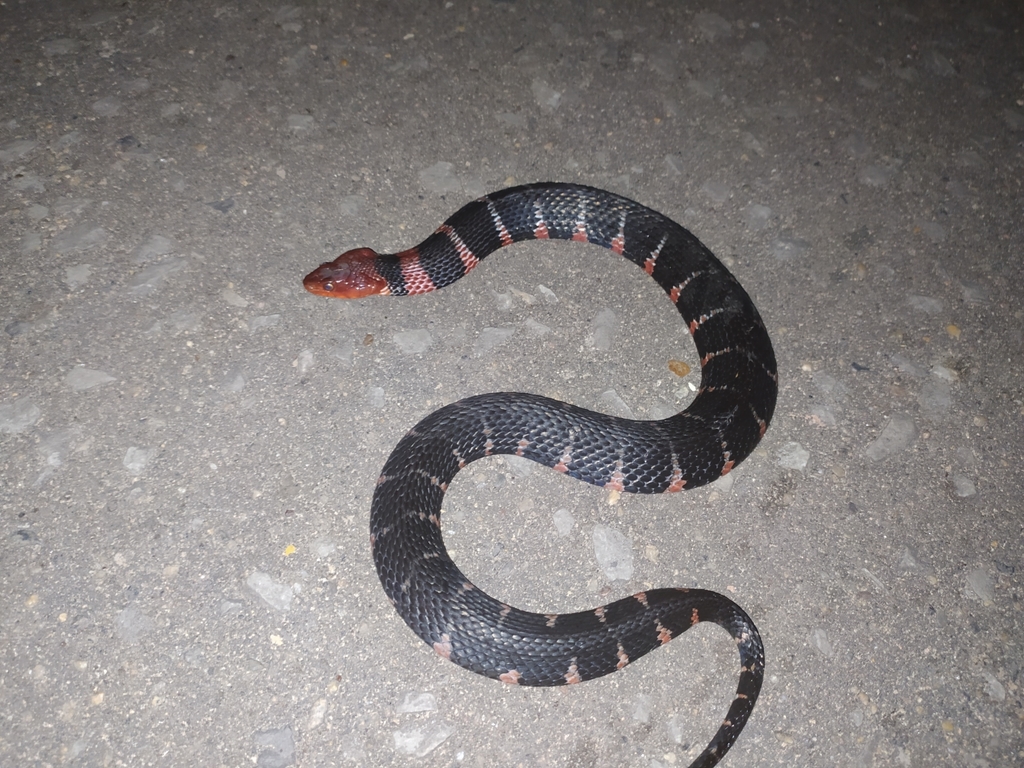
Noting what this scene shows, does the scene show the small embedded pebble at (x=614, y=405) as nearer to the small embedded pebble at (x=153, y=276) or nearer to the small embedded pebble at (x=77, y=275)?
the small embedded pebble at (x=153, y=276)

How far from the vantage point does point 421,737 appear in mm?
3203

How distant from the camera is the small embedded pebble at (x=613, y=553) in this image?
3658 millimetres

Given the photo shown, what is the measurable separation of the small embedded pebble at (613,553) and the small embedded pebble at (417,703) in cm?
99

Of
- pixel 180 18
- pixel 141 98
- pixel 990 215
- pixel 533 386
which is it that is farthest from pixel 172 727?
pixel 990 215

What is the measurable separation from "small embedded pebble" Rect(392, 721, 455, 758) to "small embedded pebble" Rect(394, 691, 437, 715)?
0.19 ft

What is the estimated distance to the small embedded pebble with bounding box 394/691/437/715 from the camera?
10.7ft

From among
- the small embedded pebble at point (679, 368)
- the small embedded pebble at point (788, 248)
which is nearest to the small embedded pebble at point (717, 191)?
the small embedded pebble at point (788, 248)

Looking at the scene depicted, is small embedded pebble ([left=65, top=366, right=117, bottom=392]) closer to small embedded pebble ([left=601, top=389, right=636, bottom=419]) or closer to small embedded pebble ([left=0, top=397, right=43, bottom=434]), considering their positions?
small embedded pebble ([left=0, top=397, right=43, bottom=434])

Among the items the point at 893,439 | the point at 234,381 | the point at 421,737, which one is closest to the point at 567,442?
the point at 421,737

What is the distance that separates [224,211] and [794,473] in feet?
11.9

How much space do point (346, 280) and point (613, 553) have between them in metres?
2.08

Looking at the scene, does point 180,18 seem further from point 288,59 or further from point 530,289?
point 530,289

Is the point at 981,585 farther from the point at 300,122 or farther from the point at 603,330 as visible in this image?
the point at 300,122

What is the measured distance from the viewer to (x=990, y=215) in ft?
16.9
